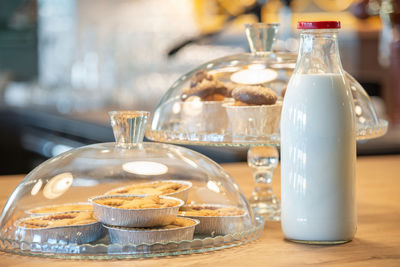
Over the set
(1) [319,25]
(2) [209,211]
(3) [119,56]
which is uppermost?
(3) [119,56]

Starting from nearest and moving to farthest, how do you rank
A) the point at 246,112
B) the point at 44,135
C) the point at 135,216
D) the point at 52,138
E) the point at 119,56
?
1. the point at 135,216
2. the point at 246,112
3. the point at 52,138
4. the point at 44,135
5. the point at 119,56

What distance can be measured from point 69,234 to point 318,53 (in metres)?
0.36

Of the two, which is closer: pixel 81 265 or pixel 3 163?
pixel 81 265

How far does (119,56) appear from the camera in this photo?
14.4ft

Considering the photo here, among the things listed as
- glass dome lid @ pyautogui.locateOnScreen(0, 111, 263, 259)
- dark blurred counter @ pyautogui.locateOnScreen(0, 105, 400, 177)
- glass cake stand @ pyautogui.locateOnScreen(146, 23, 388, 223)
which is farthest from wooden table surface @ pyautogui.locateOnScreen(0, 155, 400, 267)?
dark blurred counter @ pyautogui.locateOnScreen(0, 105, 400, 177)

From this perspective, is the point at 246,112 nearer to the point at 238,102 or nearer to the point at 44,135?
the point at 238,102

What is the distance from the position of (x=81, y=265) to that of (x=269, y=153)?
458 millimetres

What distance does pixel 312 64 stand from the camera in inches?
35.5

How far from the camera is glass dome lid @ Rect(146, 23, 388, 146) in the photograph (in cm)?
109

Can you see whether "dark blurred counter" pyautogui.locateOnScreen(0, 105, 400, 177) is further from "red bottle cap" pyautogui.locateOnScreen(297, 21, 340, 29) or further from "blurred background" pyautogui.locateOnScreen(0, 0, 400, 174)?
"red bottle cap" pyautogui.locateOnScreen(297, 21, 340, 29)

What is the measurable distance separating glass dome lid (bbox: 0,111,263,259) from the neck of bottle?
19 cm

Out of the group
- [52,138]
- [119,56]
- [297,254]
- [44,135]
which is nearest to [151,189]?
[297,254]

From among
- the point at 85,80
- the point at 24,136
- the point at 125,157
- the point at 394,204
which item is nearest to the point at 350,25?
the point at 85,80

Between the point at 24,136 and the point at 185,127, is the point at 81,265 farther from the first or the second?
the point at 24,136
